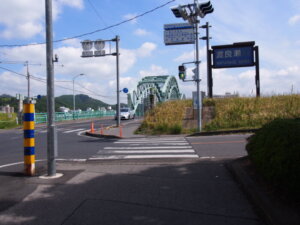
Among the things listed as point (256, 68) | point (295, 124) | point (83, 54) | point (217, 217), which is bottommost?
point (217, 217)

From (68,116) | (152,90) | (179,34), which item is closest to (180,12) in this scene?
(179,34)

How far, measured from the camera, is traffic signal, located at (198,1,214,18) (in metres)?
17.3

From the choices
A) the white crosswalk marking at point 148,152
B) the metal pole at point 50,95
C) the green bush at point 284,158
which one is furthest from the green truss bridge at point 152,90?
the green bush at point 284,158

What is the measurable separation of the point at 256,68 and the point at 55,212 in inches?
772

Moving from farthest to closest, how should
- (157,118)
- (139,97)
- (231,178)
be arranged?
(139,97)
(157,118)
(231,178)

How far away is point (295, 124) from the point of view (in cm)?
461

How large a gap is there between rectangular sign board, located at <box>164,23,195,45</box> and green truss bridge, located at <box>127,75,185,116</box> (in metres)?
42.9

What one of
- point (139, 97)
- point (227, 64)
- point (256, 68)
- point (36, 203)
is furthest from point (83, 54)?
point (139, 97)

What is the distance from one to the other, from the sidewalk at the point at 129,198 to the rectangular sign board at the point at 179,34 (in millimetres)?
15952

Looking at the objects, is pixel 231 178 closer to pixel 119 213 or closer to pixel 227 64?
pixel 119 213

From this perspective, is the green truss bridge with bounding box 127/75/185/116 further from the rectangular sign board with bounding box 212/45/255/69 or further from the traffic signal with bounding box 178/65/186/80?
the traffic signal with bounding box 178/65/186/80

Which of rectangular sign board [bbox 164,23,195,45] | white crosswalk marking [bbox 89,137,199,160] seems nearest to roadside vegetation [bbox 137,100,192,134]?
rectangular sign board [bbox 164,23,195,45]

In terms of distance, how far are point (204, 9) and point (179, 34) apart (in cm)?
450

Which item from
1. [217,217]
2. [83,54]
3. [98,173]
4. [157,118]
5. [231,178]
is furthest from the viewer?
[83,54]
